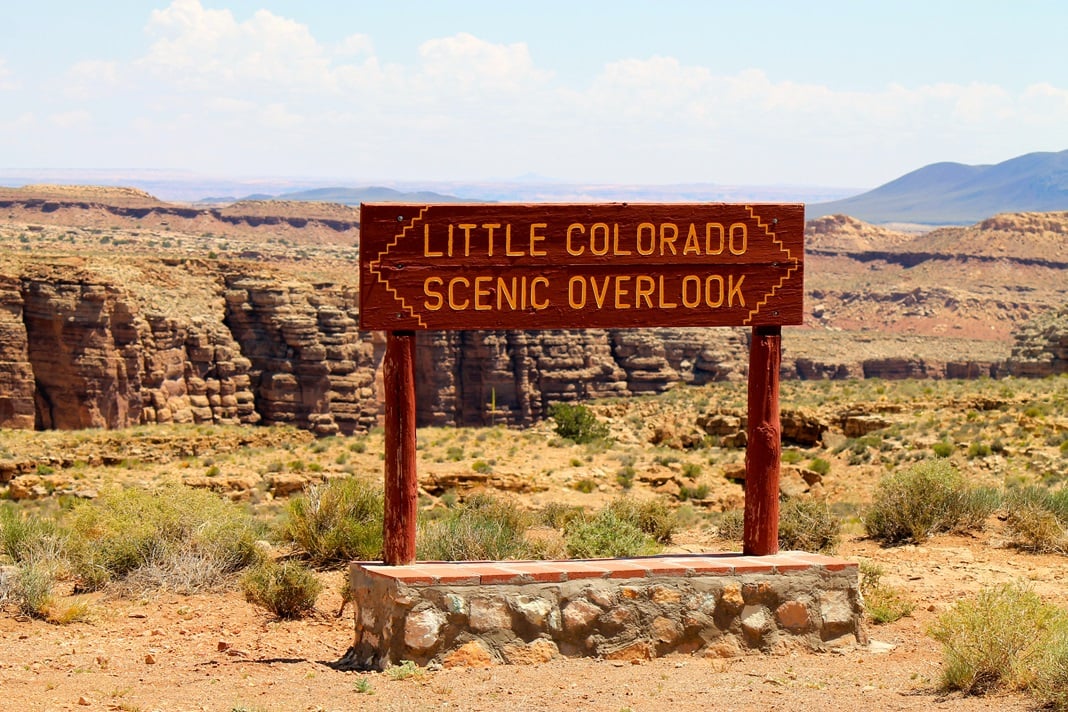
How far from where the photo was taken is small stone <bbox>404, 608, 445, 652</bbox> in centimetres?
1084

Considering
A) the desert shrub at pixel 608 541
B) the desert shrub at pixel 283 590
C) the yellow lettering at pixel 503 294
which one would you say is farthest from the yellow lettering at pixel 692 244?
the desert shrub at pixel 283 590

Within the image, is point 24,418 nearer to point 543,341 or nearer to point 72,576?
point 543,341

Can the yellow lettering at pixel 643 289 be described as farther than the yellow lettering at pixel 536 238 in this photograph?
Yes

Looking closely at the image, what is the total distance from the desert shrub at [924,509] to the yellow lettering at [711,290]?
6.28 meters

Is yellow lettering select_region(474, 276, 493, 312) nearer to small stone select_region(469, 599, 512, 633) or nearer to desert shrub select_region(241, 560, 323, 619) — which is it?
small stone select_region(469, 599, 512, 633)

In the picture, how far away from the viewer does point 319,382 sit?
56844 millimetres

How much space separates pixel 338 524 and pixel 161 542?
2.01m

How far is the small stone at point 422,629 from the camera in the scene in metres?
10.8

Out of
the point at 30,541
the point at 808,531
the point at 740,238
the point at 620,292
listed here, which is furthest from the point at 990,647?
the point at 30,541

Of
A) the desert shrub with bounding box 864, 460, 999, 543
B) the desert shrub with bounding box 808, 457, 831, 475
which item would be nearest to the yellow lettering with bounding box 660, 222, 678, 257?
the desert shrub with bounding box 864, 460, 999, 543

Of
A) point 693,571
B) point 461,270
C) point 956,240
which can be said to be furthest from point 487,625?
point 956,240

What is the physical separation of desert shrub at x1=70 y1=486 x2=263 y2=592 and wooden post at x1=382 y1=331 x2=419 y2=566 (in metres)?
3.40

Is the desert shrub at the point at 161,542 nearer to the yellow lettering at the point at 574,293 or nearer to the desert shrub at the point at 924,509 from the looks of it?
the yellow lettering at the point at 574,293

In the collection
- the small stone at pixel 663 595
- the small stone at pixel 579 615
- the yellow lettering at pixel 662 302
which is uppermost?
the yellow lettering at pixel 662 302
